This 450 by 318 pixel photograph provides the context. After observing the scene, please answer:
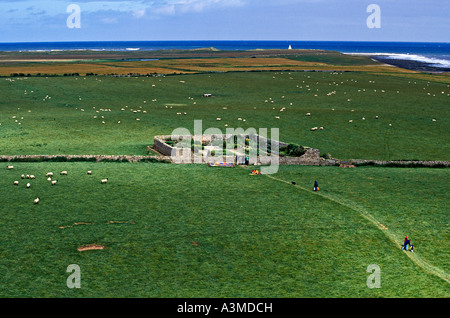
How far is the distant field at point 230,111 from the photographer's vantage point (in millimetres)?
55469

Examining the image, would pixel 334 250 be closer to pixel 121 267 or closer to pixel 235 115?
pixel 121 267

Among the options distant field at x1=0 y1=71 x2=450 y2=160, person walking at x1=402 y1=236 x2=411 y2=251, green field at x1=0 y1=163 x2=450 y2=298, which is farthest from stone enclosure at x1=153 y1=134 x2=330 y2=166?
person walking at x1=402 y1=236 x2=411 y2=251

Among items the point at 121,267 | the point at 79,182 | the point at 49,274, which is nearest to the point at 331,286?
the point at 121,267

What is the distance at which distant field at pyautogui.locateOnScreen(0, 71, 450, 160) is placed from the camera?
55.5 m

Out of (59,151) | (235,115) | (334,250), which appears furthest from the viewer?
(235,115)

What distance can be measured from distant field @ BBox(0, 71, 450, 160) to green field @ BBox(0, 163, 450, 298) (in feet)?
40.3

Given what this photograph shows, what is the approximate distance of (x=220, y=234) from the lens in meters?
29.7

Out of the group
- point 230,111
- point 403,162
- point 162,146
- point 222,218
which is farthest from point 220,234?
point 230,111

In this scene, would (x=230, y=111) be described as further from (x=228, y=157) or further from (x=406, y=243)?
(x=406, y=243)

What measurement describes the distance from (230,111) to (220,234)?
4909 cm

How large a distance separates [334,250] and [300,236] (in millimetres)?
2416

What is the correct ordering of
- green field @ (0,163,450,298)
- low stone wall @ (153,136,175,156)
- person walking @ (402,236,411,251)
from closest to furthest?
green field @ (0,163,450,298), person walking @ (402,236,411,251), low stone wall @ (153,136,175,156)

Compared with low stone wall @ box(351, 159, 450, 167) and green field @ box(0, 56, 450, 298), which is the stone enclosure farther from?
low stone wall @ box(351, 159, 450, 167)

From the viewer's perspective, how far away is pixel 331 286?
2436 centimetres
